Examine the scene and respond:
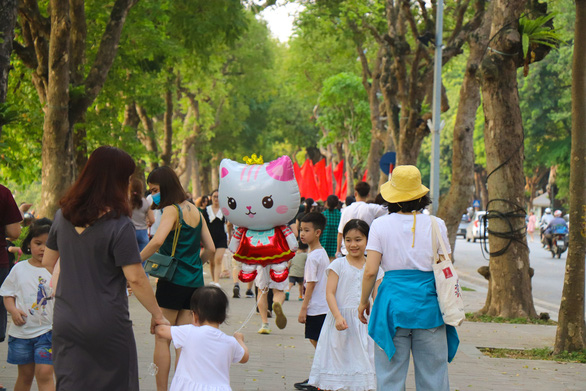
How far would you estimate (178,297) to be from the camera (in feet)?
21.2

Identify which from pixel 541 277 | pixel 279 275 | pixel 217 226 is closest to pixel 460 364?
pixel 279 275

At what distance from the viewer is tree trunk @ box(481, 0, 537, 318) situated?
11430 mm

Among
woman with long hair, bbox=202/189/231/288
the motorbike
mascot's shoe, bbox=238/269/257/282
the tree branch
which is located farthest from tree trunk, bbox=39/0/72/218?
the motorbike

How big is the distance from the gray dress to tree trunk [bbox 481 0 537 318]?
822 cm

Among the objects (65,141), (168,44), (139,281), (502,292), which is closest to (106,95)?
(168,44)

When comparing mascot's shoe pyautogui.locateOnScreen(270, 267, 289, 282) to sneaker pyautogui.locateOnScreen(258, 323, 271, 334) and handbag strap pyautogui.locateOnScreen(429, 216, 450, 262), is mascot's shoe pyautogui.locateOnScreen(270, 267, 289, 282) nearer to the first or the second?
sneaker pyautogui.locateOnScreen(258, 323, 271, 334)

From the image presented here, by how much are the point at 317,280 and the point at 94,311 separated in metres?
2.98

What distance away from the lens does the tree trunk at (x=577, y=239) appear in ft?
29.1

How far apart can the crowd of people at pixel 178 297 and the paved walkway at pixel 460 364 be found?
0.73 metres

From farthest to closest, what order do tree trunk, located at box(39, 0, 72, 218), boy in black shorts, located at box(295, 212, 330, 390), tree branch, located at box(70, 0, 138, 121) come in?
tree branch, located at box(70, 0, 138, 121), tree trunk, located at box(39, 0, 72, 218), boy in black shorts, located at box(295, 212, 330, 390)

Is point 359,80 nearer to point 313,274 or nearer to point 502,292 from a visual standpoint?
point 502,292

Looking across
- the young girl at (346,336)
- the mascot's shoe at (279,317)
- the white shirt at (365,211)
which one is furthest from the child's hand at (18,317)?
the white shirt at (365,211)

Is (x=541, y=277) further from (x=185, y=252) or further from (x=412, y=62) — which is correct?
(x=185, y=252)

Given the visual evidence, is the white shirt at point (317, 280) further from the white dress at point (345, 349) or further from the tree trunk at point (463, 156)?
the tree trunk at point (463, 156)
